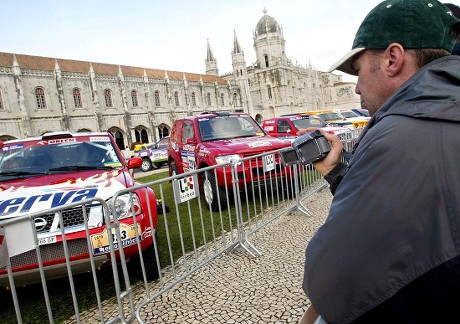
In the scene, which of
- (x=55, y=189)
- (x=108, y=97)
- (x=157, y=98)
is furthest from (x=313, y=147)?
(x=157, y=98)

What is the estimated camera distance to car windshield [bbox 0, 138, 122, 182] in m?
4.33

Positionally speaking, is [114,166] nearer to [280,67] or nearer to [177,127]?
[177,127]

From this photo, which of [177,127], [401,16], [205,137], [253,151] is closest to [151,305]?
[401,16]

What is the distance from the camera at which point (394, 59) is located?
113cm

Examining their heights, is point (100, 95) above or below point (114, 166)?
above

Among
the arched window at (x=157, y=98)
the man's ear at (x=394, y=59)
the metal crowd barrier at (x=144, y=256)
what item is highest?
the arched window at (x=157, y=98)

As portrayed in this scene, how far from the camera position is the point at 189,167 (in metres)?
7.61

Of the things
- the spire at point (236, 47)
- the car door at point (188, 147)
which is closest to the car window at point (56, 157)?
the car door at point (188, 147)

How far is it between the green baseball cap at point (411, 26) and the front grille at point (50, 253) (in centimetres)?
312

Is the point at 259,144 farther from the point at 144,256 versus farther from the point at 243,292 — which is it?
the point at 243,292

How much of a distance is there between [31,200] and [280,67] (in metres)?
71.8

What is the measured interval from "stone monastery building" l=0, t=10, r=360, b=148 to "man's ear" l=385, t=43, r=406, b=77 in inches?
1499

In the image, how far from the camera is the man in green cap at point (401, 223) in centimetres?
82

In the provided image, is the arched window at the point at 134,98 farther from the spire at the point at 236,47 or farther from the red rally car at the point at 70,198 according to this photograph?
the red rally car at the point at 70,198
